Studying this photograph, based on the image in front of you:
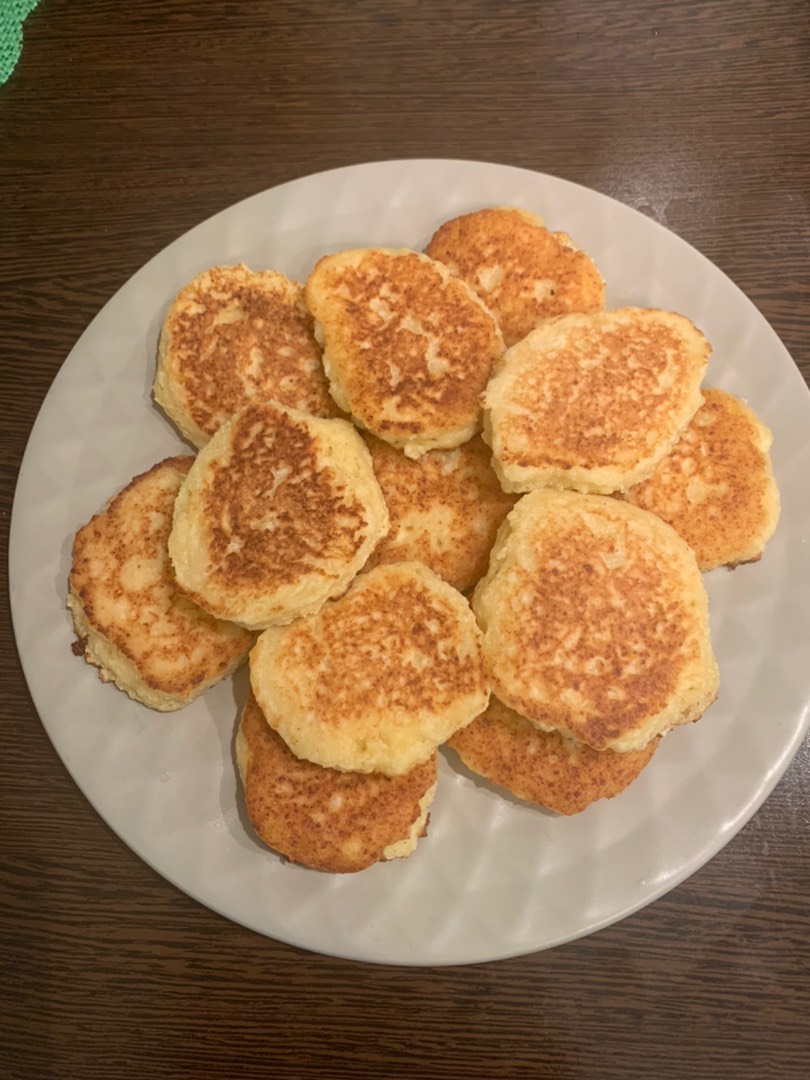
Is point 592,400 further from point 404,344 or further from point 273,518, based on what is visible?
point 273,518

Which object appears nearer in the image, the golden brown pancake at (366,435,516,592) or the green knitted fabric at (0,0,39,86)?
the golden brown pancake at (366,435,516,592)

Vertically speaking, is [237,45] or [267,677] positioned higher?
[237,45]

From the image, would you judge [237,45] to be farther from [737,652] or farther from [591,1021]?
[591,1021]

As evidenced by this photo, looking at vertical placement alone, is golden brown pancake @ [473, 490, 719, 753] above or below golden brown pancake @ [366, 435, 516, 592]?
below

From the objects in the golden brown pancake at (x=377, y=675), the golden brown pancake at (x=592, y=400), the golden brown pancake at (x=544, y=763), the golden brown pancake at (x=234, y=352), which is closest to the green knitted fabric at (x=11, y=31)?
the golden brown pancake at (x=234, y=352)

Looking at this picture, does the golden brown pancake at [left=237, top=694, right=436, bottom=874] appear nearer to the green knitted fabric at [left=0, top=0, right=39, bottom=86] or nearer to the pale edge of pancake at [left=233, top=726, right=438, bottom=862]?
the pale edge of pancake at [left=233, top=726, right=438, bottom=862]

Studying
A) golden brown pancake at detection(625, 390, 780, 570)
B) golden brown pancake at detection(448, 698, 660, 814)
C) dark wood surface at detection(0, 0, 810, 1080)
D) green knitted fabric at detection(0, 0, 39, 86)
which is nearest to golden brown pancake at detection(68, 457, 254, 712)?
dark wood surface at detection(0, 0, 810, 1080)

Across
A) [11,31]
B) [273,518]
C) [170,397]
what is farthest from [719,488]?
[11,31]

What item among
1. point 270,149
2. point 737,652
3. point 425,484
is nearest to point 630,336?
point 425,484
